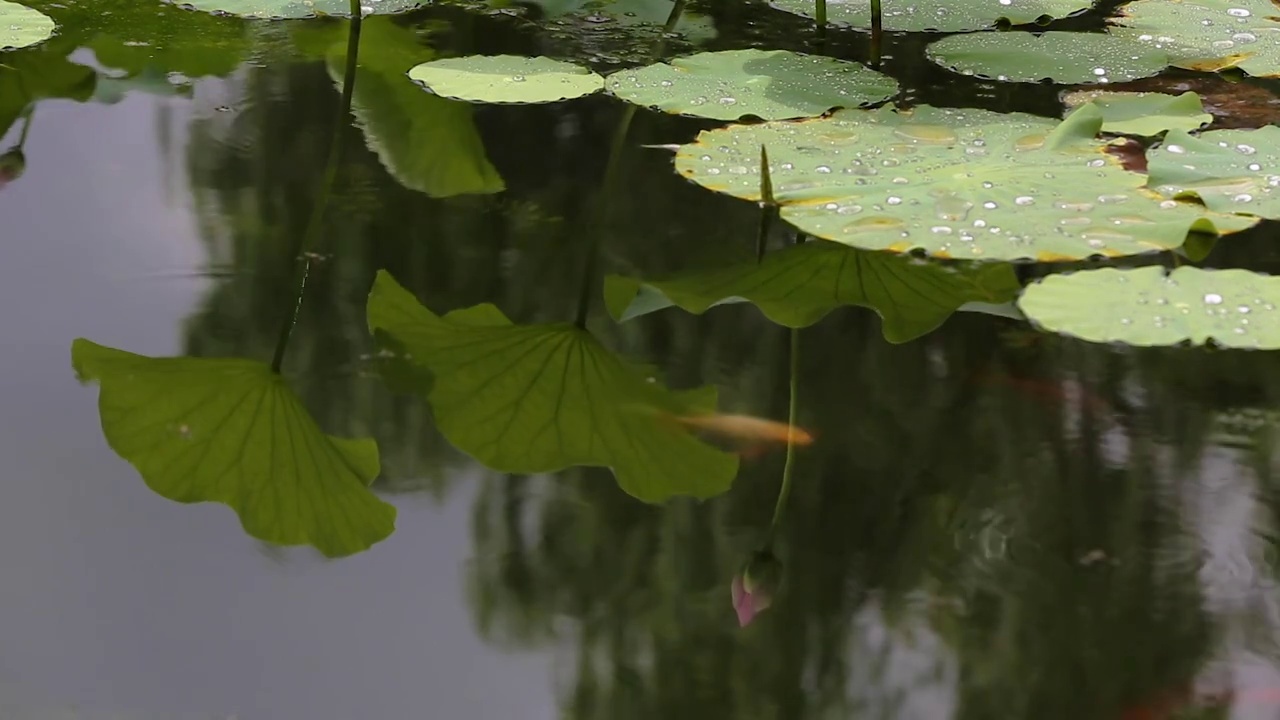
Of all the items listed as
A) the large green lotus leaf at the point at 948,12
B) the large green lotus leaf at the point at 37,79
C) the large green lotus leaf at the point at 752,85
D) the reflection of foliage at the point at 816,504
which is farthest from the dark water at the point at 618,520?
the large green lotus leaf at the point at 948,12

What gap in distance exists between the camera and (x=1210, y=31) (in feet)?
8.96

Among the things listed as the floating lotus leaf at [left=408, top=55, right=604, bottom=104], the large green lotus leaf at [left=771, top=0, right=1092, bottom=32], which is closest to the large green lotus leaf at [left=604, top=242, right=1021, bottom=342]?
the floating lotus leaf at [left=408, top=55, right=604, bottom=104]

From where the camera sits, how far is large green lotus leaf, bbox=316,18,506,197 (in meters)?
2.03

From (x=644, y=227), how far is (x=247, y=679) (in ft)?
3.30

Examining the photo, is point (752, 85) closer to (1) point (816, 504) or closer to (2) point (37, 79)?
(1) point (816, 504)

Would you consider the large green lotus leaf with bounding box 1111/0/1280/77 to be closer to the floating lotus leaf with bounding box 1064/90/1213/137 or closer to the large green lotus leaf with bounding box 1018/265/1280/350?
the floating lotus leaf with bounding box 1064/90/1213/137

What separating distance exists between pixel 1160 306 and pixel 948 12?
146cm

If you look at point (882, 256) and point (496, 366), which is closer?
point (496, 366)

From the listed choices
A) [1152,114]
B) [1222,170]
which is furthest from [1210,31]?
[1222,170]

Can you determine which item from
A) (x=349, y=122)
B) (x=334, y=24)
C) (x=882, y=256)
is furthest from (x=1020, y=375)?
(x=334, y=24)

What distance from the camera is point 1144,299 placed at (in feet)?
5.00

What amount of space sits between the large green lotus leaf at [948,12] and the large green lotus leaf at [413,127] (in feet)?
3.01

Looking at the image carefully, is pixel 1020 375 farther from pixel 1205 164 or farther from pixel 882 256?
pixel 1205 164

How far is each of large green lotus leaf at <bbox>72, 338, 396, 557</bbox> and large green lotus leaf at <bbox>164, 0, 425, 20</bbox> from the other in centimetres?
Result: 163
